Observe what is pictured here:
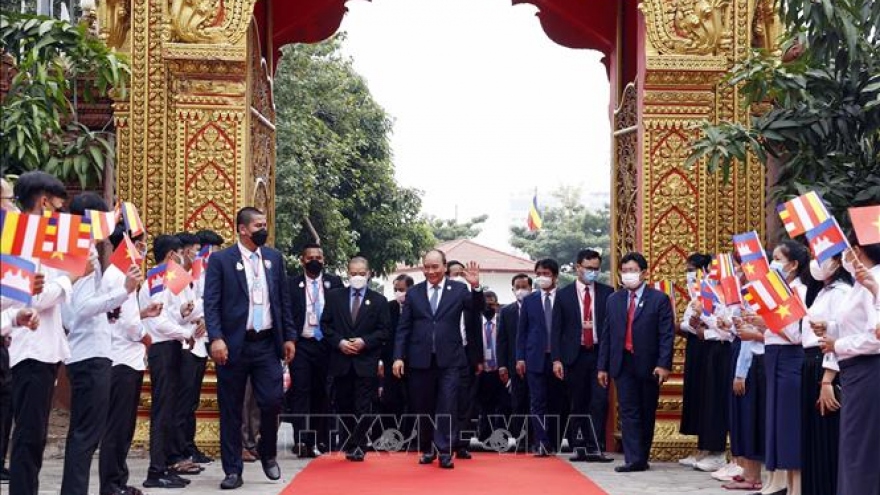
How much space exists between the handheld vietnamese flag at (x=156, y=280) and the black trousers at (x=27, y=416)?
2.49m

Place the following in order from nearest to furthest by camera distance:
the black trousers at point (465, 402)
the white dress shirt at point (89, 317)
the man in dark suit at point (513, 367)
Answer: the white dress shirt at point (89, 317) → the black trousers at point (465, 402) → the man in dark suit at point (513, 367)

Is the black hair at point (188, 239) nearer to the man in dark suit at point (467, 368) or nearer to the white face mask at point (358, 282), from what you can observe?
the white face mask at point (358, 282)

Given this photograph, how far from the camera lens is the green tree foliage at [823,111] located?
11516 mm

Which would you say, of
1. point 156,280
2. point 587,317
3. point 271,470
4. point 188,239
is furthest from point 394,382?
point 156,280

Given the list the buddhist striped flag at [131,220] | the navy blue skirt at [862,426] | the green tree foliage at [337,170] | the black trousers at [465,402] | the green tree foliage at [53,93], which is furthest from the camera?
the green tree foliage at [337,170]

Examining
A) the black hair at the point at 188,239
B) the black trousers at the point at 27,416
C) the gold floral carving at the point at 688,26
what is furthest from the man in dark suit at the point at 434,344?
the black trousers at the point at 27,416

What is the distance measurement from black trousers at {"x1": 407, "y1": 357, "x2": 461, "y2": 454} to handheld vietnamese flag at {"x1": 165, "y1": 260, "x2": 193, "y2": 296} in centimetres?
299

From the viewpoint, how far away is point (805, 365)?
1029 cm

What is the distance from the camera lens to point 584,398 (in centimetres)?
1467

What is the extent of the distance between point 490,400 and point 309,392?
3.15 metres

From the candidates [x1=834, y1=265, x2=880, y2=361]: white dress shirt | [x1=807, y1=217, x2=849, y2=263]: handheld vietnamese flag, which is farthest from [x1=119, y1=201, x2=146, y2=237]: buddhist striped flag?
[x1=834, y1=265, x2=880, y2=361]: white dress shirt

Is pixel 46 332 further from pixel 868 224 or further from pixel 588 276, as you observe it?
pixel 588 276

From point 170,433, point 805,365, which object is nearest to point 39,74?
point 170,433

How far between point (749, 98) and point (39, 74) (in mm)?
5844
